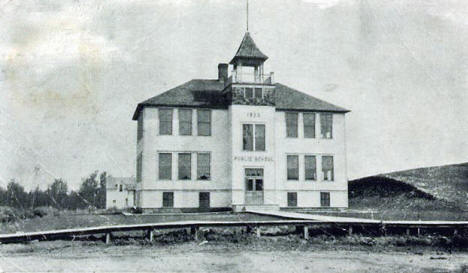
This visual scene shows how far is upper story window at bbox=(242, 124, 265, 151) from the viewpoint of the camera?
102 ft

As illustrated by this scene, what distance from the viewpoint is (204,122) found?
103ft

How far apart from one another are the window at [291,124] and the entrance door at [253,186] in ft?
11.3

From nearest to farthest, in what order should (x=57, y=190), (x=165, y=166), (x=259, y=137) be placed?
(x=165, y=166) → (x=259, y=137) → (x=57, y=190)

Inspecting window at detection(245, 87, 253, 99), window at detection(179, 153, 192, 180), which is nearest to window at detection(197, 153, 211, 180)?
window at detection(179, 153, 192, 180)

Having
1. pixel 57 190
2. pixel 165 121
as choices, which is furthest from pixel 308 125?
pixel 57 190

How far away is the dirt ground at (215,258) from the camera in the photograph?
1264cm

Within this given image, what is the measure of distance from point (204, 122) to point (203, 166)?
2600mm

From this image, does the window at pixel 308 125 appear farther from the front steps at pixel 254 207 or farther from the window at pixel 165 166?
the window at pixel 165 166

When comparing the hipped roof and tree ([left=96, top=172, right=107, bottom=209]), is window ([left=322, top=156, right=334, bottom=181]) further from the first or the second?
tree ([left=96, top=172, right=107, bottom=209])

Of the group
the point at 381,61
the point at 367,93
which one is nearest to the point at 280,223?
the point at 381,61

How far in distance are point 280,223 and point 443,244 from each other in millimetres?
5334

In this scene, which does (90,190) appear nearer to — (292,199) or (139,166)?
(139,166)

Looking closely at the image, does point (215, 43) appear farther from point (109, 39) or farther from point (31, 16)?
point (31, 16)

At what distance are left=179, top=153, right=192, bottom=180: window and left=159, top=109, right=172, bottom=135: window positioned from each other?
161 centimetres
